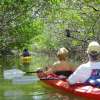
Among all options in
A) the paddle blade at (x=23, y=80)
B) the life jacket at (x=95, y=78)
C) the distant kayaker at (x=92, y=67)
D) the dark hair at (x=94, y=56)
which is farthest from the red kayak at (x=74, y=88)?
the paddle blade at (x=23, y=80)

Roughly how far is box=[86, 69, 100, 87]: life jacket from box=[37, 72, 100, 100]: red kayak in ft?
0.44

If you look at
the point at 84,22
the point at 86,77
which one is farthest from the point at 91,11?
the point at 86,77

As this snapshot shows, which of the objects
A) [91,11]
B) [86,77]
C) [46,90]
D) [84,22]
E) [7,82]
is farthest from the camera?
[84,22]

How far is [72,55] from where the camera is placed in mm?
41250

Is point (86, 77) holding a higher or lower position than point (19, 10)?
lower

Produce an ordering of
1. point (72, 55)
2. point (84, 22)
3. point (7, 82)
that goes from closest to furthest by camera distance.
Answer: point (7, 82)
point (84, 22)
point (72, 55)

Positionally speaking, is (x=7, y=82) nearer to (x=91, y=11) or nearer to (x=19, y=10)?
(x=19, y=10)

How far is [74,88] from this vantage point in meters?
10.3

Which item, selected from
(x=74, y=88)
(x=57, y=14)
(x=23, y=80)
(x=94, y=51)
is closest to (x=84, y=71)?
(x=94, y=51)

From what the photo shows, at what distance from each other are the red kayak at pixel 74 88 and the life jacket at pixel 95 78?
0.44ft

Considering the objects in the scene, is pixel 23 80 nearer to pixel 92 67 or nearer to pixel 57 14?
pixel 92 67

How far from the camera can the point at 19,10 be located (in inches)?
912

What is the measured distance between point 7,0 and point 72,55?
20.2m

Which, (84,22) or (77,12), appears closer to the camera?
(77,12)
